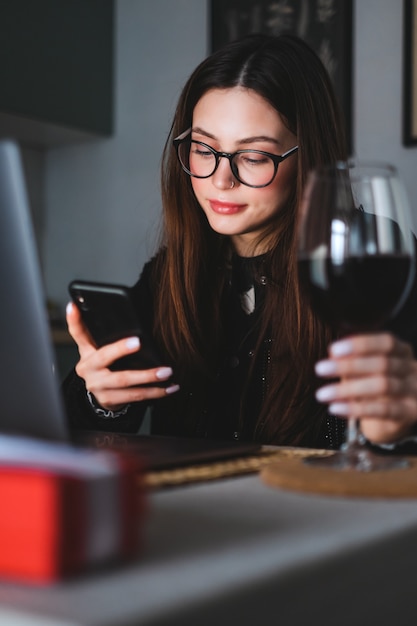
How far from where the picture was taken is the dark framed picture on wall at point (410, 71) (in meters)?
2.88

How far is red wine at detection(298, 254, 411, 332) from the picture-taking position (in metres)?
0.57

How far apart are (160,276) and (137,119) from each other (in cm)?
229

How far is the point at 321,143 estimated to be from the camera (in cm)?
140

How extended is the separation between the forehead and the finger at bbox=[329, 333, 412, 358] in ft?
2.74

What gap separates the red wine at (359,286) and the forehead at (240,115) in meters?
0.82

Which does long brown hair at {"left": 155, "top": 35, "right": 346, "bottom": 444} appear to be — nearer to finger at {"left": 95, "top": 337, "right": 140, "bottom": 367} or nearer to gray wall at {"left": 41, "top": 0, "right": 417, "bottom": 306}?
finger at {"left": 95, "top": 337, "right": 140, "bottom": 367}

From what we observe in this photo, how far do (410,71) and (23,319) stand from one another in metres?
2.73

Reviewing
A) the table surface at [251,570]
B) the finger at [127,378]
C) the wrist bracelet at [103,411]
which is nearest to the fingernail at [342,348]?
the table surface at [251,570]

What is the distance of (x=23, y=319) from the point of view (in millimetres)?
444

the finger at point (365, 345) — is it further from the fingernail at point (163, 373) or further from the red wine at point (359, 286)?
the fingernail at point (163, 373)

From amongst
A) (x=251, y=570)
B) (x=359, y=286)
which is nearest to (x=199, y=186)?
(x=359, y=286)

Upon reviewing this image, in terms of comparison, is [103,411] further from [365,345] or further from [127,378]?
[365,345]

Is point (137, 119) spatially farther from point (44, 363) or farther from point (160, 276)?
point (44, 363)

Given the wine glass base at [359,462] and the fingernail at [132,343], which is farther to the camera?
the fingernail at [132,343]
